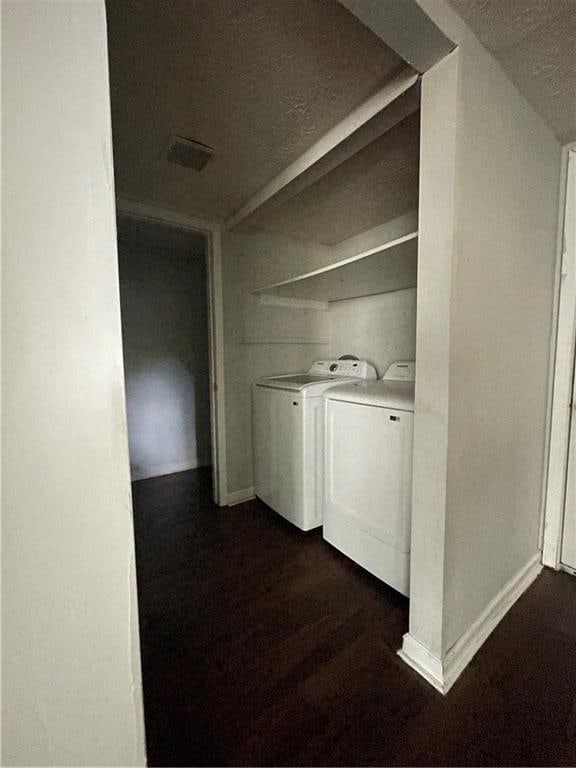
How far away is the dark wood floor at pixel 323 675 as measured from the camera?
2.97 ft

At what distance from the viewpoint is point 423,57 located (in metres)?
0.94

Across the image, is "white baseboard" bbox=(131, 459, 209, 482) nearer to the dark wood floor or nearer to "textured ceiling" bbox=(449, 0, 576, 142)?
the dark wood floor

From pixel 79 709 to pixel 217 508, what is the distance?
2050 millimetres

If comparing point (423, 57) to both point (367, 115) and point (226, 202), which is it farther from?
point (226, 202)

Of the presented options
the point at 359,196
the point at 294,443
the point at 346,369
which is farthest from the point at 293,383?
the point at 359,196

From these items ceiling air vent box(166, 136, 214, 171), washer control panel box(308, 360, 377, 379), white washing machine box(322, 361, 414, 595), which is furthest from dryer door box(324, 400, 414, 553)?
ceiling air vent box(166, 136, 214, 171)

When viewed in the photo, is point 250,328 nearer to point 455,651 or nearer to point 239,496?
point 239,496

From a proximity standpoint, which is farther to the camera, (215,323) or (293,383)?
(215,323)

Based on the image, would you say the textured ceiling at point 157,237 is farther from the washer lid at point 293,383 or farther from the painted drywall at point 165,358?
the washer lid at point 293,383

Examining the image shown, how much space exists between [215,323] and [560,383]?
83.1 inches

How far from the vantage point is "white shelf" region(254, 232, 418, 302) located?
4.86 ft

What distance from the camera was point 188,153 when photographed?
1.50 m

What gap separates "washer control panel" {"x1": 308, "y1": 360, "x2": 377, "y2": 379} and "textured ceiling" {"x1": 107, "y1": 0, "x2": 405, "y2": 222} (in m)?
1.33

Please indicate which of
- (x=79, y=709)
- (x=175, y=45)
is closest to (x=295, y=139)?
(x=175, y=45)
